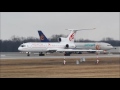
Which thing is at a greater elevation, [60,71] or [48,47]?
[48,47]

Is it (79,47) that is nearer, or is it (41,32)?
(41,32)

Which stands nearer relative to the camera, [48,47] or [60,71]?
[60,71]

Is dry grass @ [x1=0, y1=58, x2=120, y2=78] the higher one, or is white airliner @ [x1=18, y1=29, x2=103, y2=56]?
white airliner @ [x1=18, y1=29, x2=103, y2=56]

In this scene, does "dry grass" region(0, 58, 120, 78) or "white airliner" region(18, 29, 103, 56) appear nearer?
"dry grass" region(0, 58, 120, 78)

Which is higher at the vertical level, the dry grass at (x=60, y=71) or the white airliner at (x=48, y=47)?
the white airliner at (x=48, y=47)

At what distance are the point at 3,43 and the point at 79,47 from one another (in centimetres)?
3920

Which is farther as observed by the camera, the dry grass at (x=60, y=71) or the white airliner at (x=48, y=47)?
the white airliner at (x=48, y=47)
